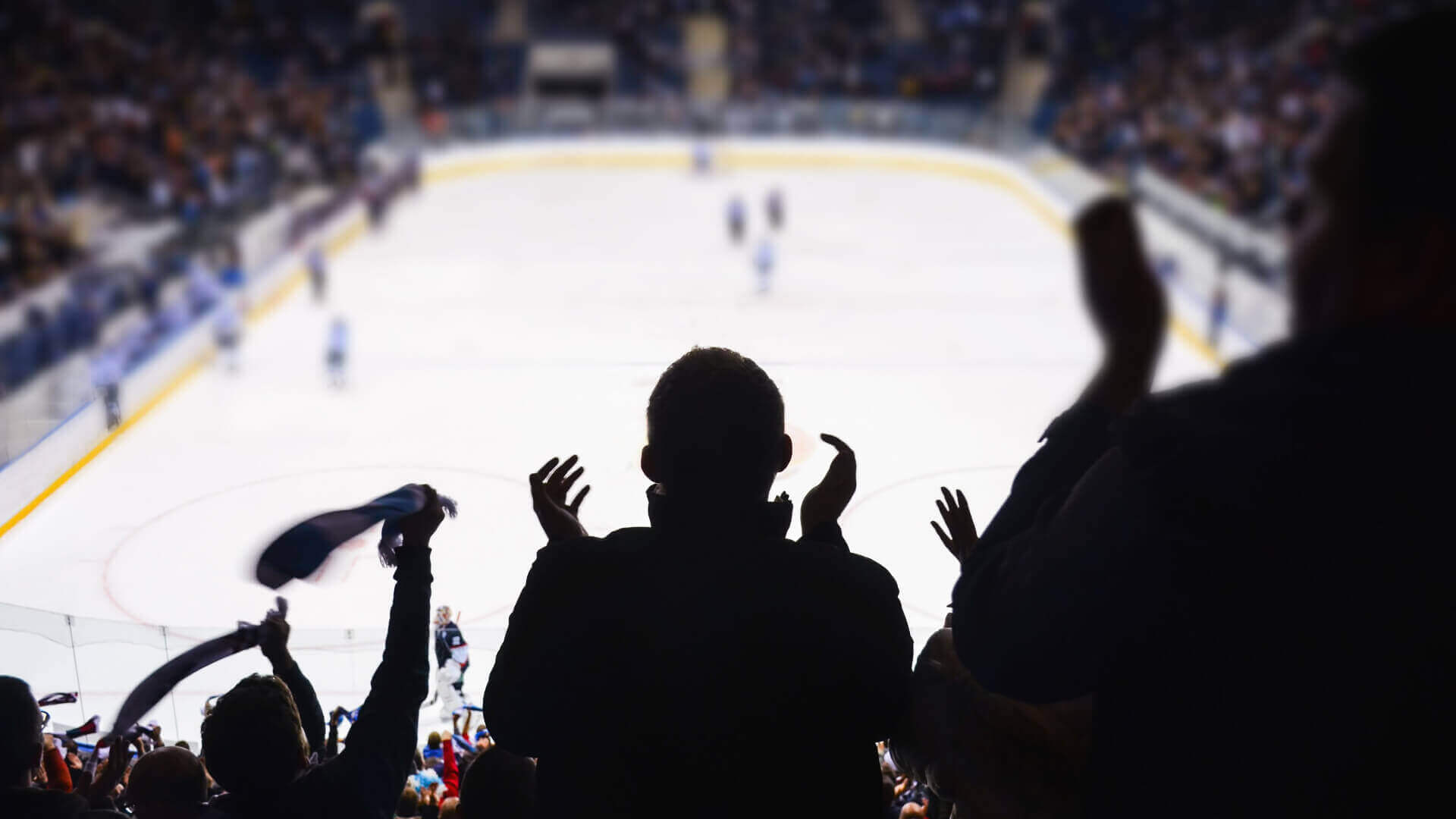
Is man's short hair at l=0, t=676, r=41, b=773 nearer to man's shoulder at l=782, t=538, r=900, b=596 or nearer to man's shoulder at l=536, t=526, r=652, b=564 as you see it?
man's shoulder at l=536, t=526, r=652, b=564

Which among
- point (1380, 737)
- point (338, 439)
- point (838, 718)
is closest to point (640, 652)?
point (838, 718)

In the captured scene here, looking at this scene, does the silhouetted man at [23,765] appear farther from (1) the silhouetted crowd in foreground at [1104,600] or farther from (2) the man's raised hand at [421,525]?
(2) the man's raised hand at [421,525]

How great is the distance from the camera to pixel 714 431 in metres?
1.35

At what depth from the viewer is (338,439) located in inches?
348

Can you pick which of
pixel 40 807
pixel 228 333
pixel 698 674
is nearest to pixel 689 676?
pixel 698 674

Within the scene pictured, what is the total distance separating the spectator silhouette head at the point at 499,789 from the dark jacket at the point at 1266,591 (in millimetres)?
957

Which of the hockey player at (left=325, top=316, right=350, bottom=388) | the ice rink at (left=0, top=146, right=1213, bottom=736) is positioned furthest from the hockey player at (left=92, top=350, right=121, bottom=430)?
the hockey player at (left=325, top=316, right=350, bottom=388)

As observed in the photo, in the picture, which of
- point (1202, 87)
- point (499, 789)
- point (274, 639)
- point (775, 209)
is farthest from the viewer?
point (1202, 87)

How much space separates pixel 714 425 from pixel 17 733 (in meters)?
1.23

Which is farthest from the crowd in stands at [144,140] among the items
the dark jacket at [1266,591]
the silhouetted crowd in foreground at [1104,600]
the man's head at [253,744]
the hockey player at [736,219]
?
the dark jacket at [1266,591]

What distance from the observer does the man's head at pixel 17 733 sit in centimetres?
183

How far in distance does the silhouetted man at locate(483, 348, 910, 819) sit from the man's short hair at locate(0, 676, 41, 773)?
95cm

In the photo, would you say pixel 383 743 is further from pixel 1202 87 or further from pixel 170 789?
pixel 1202 87

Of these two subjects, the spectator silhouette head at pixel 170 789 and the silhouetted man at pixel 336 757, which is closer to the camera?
the silhouetted man at pixel 336 757
